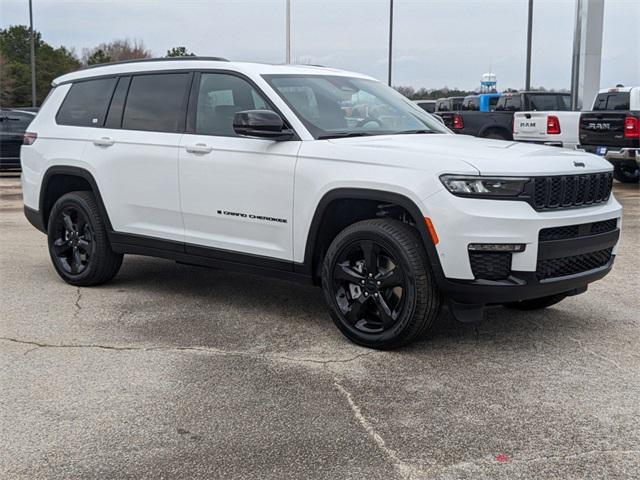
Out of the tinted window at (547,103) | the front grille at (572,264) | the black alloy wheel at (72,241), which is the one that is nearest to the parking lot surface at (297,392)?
the black alloy wheel at (72,241)

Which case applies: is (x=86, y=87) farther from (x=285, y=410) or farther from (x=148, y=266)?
(x=285, y=410)

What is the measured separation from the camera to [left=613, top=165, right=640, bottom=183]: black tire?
16578 millimetres

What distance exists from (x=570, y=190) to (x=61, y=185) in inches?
179

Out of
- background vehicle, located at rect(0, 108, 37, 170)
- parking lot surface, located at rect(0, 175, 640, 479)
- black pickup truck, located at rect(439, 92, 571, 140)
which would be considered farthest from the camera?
black pickup truck, located at rect(439, 92, 571, 140)

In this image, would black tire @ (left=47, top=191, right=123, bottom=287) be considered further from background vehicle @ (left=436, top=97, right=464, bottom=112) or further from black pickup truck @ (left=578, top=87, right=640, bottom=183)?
background vehicle @ (left=436, top=97, right=464, bottom=112)

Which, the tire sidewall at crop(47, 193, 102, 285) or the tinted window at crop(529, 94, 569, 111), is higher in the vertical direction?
the tinted window at crop(529, 94, 569, 111)

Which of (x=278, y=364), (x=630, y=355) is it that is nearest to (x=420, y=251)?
(x=278, y=364)

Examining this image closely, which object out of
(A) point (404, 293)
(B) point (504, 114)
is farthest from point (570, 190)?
(B) point (504, 114)

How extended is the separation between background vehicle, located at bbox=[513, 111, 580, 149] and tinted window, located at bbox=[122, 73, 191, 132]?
449 inches

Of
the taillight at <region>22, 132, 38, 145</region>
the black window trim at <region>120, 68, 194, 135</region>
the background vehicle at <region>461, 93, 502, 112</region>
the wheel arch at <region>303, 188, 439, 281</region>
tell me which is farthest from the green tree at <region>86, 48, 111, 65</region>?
the wheel arch at <region>303, 188, 439, 281</region>

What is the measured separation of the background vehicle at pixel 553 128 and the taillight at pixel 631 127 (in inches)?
69.4

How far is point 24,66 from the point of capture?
216 feet

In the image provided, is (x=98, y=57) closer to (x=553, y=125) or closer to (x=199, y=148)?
(x=553, y=125)

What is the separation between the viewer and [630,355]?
16.4 ft
